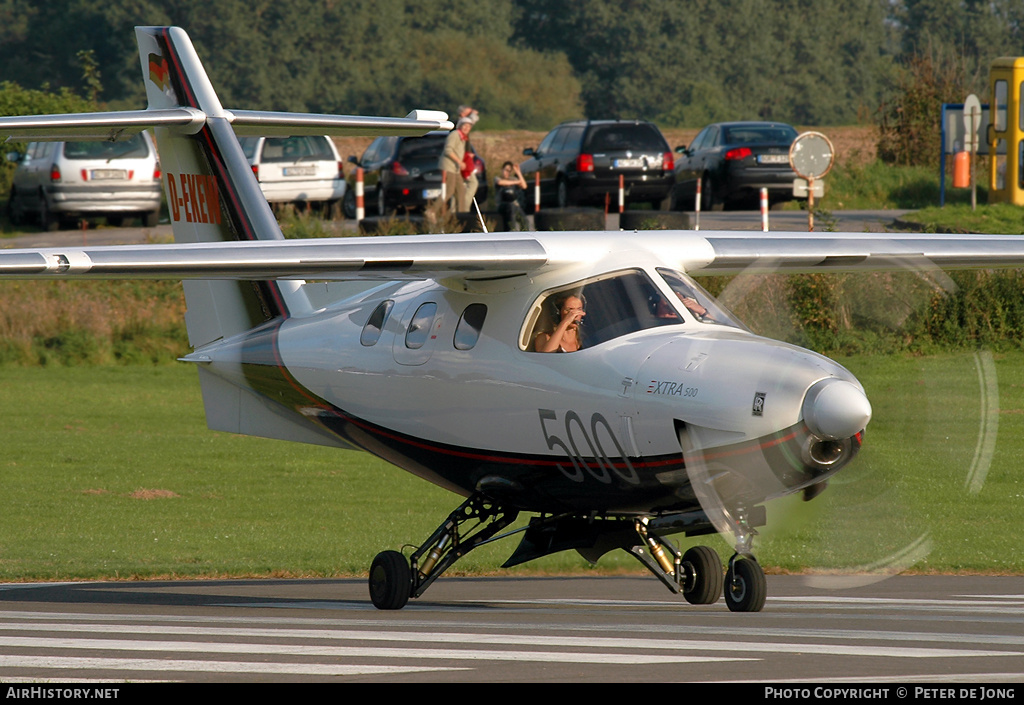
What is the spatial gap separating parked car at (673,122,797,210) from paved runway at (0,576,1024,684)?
2114 cm

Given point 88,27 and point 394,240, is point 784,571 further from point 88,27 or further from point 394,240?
point 88,27

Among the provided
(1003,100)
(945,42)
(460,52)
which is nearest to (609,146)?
(1003,100)

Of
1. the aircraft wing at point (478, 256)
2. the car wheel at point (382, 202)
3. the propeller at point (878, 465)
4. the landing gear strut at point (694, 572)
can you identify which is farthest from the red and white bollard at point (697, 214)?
the propeller at point (878, 465)

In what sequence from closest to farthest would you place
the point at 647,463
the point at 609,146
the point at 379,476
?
the point at 647,463 → the point at 379,476 → the point at 609,146

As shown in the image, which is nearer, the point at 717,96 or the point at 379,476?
the point at 379,476

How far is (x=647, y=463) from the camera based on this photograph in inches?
372

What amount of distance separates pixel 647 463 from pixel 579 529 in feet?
5.22

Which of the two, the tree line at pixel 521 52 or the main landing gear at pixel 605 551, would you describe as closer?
the main landing gear at pixel 605 551

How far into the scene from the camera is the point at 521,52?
88062mm

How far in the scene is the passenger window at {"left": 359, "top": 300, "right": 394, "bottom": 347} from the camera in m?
11.6

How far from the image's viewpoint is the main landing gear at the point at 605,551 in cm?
979

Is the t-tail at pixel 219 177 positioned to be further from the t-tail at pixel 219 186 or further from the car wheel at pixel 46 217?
the car wheel at pixel 46 217

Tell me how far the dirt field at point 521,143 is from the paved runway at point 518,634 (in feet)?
103

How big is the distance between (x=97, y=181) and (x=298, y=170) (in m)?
4.49
